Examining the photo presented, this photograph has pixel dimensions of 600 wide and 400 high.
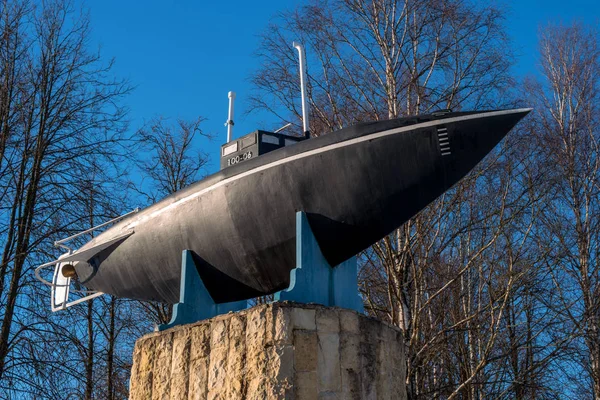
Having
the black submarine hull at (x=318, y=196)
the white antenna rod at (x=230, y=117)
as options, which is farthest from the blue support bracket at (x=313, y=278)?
the white antenna rod at (x=230, y=117)

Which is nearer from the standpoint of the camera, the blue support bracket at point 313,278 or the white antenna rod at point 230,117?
the blue support bracket at point 313,278

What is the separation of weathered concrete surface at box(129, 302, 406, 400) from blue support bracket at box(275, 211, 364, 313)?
0.26 meters

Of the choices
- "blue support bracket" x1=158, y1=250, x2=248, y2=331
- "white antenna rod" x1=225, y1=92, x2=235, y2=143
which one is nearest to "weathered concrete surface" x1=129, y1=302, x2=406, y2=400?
"blue support bracket" x1=158, y1=250, x2=248, y2=331

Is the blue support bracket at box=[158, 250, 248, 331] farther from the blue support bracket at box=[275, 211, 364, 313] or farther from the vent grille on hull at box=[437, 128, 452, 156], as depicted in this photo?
the vent grille on hull at box=[437, 128, 452, 156]

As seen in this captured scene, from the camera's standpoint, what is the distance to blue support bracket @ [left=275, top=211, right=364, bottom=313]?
5449 mm

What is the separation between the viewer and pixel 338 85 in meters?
14.1

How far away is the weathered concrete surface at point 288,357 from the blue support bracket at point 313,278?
0.84 ft

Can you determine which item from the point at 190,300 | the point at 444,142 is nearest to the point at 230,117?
the point at 190,300

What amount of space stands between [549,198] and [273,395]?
1123cm

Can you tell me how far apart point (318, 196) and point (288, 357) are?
4.48 feet

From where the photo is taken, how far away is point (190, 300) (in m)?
6.32

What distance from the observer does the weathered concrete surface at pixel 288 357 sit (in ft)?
16.6

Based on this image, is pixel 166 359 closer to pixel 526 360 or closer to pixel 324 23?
pixel 324 23

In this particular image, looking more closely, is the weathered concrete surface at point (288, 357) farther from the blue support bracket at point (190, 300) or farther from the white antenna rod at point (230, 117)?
the white antenna rod at point (230, 117)
